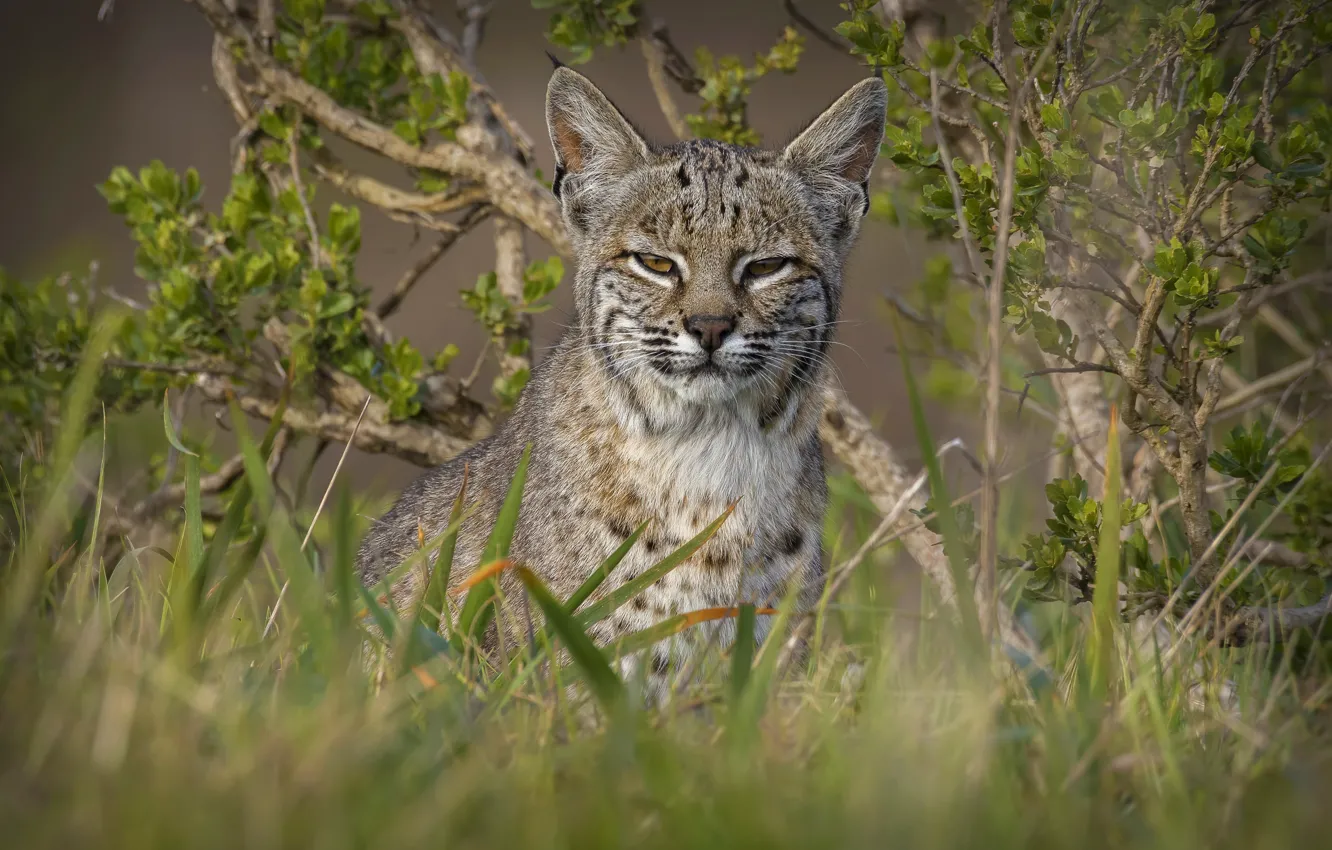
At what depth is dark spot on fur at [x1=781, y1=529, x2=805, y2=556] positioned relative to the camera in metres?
4.07

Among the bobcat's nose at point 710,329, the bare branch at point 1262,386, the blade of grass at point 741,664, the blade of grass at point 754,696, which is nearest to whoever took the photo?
the blade of grass at point 754,696

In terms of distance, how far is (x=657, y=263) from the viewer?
13.8ft

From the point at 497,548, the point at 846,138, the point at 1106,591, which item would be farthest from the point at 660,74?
the point at 1106,591

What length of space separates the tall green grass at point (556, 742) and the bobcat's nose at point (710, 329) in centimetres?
82

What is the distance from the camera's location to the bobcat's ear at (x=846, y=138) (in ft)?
14.2

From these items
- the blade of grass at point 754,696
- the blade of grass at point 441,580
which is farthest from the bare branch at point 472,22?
the blade of grass at point 754,696

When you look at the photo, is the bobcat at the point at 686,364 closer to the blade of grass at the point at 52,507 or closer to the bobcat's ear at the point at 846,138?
the bobcat's ear at the point at 846,138

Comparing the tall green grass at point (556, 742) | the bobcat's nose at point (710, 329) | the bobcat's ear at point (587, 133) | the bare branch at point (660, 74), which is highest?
the bare branch at point (660, 74)

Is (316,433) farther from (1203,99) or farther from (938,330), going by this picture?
(1203,99)

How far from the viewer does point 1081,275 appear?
3986 mm

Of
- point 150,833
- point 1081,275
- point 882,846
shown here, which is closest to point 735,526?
point 1081,275

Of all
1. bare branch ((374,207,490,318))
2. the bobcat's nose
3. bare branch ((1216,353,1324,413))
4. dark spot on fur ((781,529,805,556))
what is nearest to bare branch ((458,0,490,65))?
bare branch ((374,207,490,318))

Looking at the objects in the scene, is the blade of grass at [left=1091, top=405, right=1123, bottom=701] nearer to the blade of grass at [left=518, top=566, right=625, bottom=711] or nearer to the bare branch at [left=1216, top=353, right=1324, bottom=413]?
the blade of grass at [left=518, top=566, right=625, bottom=711]

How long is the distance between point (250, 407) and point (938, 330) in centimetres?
310
